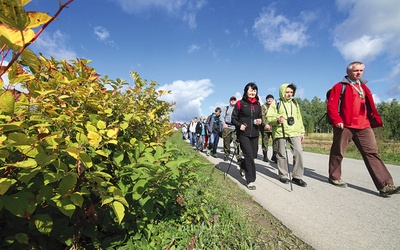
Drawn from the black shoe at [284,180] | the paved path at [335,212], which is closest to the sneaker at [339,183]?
the paved path at [335,212]

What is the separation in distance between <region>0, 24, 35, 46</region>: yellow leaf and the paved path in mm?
2544

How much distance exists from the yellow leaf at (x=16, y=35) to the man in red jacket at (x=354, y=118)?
170 inches

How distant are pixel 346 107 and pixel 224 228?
314cm

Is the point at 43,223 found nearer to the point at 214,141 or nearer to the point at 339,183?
the point at 339,183

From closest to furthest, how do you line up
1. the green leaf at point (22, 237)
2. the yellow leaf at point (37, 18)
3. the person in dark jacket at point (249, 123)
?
the yellow leaf at point (37, 18) < the green leaf at point (22, 237) < the person in dark jacket at point (249, 123)

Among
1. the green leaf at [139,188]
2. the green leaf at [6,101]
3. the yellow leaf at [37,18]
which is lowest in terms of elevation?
the green leaf at [139,188]

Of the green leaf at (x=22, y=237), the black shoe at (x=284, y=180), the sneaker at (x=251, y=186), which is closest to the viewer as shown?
the green leaf at (x=22, y=237)

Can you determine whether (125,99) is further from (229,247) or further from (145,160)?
(229,247)

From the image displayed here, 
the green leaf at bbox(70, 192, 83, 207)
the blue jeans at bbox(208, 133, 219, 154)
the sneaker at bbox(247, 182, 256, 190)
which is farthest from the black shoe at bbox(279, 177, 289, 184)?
the blue jeans at bbox(208, 133, 219, 154)

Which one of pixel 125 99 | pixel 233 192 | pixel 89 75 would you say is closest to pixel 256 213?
pixel 233 192

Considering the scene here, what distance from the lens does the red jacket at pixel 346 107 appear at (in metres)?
3.74

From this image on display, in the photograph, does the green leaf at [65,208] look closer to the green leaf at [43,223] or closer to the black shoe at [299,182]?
the green leaf at [43,223]

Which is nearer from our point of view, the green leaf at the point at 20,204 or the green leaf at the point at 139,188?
the green leaf at the point at 20,204

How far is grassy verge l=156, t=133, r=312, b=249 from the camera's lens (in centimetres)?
199
